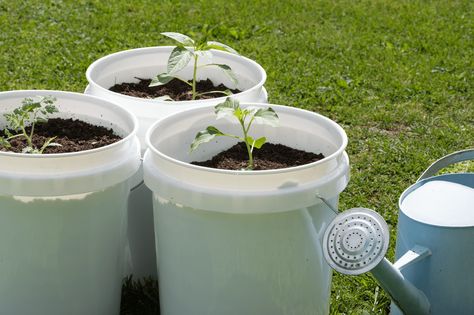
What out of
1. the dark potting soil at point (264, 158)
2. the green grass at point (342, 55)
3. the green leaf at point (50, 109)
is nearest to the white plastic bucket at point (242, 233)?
the dark potting soil at point (264, 158)

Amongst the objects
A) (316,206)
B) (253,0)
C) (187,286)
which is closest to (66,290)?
(187,286)

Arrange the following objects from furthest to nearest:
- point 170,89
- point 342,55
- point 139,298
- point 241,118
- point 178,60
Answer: point 342,55 → point 170,89 → point 139,298 → point 178,60 → point 241,118

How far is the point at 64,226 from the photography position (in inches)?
93.3

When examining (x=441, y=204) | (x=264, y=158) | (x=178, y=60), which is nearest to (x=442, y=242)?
(x=441, y=204)

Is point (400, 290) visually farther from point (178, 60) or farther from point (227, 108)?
point (178, 60)

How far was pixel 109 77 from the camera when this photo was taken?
3.04m

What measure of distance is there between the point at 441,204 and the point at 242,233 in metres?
0.71

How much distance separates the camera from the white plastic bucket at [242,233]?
219 centimetres

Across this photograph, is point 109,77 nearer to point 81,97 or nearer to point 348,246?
point 81,97

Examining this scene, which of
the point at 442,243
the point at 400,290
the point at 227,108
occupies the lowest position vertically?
the point at 400,290

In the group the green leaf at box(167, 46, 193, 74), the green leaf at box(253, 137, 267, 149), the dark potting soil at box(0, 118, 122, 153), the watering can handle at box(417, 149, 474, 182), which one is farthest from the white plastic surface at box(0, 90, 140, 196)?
the watering can handle at box(417, 149, 474, 182)

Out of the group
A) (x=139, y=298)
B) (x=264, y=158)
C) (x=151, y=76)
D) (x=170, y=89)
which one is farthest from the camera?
(x=151, y=76)

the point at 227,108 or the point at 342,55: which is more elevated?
the point at 227,108

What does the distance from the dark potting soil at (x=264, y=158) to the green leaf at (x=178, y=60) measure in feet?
1.00
